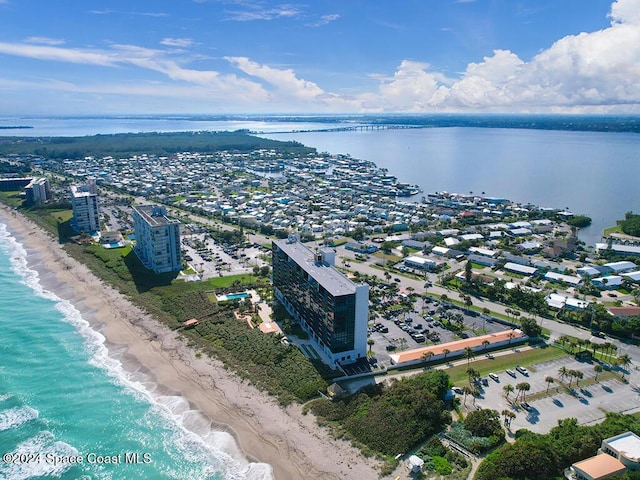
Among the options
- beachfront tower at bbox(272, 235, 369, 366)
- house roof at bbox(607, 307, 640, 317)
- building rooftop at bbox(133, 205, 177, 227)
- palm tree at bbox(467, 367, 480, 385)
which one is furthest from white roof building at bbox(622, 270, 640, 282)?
building rooftop at bbox(133, 205, 177, 227)

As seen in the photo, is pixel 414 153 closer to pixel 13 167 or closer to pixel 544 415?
pixel 13 167

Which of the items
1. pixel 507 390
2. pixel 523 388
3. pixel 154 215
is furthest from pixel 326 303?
pixel 154 215

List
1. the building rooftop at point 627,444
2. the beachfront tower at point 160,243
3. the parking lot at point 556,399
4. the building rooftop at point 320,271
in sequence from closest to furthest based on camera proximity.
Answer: the building rooftop at point 627,444
the parking lot at point 556,399
the building rooftop at point 320,271
the beachfront tower at point 160,243

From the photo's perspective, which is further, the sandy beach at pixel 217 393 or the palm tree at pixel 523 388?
the palm tree at pixel 523 388

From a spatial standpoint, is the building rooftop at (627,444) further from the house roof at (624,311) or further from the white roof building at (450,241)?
the white roof building at (450,241)

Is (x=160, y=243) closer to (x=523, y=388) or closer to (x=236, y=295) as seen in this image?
(x=236, y=295)

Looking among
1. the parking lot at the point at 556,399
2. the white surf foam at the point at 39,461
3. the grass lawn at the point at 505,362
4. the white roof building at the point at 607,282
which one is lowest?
the white surf foam at the point at 39,461

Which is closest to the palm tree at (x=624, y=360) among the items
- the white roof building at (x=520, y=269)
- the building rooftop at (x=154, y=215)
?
the white roof building at (x=520, y=269)

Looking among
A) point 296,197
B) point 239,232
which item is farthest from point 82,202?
point 296,197

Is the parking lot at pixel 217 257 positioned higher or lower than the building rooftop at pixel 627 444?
Result: higher
